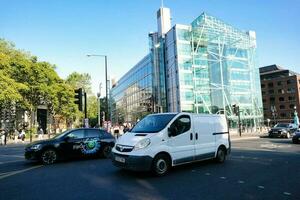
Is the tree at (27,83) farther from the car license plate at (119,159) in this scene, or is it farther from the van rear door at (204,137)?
the van rear door at (204,137)

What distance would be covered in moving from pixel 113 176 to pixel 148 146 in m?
1.59

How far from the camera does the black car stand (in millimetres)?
11797

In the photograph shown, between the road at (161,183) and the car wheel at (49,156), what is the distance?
1.22 meters

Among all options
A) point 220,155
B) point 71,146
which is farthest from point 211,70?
point 71,146

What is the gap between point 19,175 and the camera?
30.9 ft

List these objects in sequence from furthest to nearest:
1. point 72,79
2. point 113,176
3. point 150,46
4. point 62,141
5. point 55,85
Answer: point 72,79
point 150,46
point 55,85
point 62,141
point 113,176

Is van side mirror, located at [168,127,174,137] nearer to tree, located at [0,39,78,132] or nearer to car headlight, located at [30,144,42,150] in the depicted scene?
car headlight, located at [30,144,42,150]

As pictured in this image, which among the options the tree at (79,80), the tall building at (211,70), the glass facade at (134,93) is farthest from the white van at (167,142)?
the tree at (79,80)

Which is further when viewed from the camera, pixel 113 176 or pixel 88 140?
pixel 88 140

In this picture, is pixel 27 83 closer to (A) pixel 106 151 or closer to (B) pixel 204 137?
(A) pixel 106 151

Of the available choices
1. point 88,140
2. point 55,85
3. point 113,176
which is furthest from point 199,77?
point 113,176

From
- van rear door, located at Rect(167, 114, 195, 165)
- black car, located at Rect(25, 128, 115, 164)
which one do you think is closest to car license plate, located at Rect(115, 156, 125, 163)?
van rear door, located at Rect(167, 114, 195, 165)

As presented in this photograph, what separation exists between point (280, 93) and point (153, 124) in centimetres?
9835

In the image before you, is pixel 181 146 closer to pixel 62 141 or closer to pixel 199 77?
pixel 62 141
